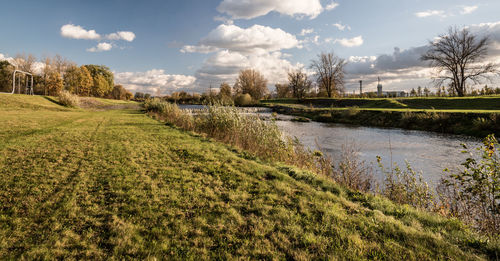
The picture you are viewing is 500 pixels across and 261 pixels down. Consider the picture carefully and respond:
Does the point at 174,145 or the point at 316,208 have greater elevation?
the point at 174,145

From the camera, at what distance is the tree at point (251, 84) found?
7500 centimetres

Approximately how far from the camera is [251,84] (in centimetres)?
7525

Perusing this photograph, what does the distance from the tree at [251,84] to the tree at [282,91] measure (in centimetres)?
578

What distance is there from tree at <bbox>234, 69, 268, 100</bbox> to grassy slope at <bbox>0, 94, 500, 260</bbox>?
6947cm

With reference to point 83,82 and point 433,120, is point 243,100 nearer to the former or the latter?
point 83,82

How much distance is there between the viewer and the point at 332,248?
3.00 m

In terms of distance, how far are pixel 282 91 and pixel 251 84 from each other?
1194cm

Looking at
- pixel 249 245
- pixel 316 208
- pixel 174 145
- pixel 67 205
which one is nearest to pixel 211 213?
pixel 249 245

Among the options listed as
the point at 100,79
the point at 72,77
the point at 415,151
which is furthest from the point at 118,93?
the point at 415,151

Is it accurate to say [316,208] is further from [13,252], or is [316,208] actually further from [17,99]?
[17,99]

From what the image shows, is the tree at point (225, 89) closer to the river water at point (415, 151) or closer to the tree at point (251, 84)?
the tree at point (251, 84)

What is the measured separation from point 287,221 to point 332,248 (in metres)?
0.80

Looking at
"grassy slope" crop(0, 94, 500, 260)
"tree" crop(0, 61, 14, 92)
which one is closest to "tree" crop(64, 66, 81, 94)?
"tree" crop(0, 61, 14, 92)

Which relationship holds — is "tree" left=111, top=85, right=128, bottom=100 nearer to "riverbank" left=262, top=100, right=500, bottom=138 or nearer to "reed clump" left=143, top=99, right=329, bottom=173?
"riverbank" left=262, top=100, right=500, bottom=138
